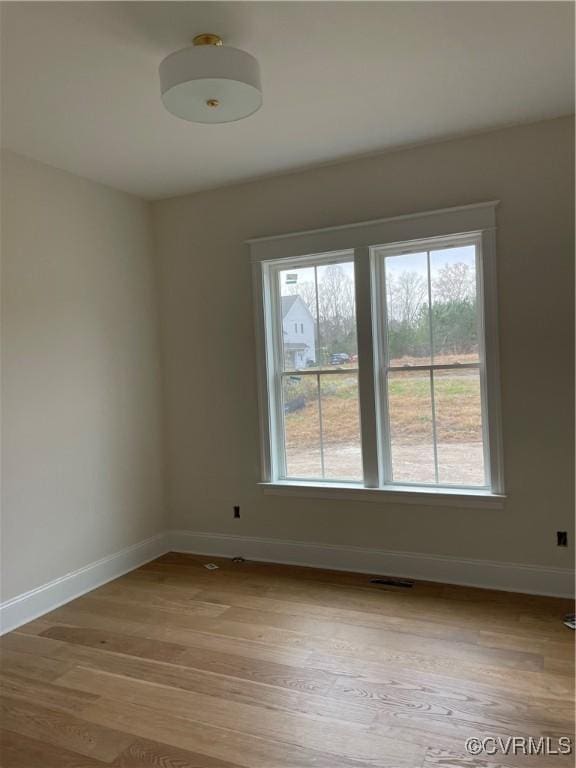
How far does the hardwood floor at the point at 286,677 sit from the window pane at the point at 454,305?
4.86ft

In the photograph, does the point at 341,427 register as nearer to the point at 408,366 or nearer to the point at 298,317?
the point at 408,366

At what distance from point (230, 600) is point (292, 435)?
3.99 feet

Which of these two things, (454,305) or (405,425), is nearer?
(454,305)

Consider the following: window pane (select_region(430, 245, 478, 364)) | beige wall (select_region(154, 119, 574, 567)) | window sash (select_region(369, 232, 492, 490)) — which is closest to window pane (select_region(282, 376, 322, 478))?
beige wall (select_region(154, 119, 574, 567))

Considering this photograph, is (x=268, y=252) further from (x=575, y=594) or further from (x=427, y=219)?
(x=575, y=594)

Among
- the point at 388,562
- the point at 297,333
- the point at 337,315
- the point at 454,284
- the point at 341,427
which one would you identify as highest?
the point at 454,284

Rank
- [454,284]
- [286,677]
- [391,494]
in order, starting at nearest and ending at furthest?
[286,677] < [454,284] < [391,494]

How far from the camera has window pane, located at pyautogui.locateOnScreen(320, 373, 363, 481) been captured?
3830 mm

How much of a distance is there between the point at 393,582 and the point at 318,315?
1848 millimetres

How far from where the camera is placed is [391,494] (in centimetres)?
364

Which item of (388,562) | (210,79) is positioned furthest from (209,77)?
(388,562)

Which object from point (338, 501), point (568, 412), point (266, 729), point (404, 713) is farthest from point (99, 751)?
point (568, 412)

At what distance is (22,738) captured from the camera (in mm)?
2219

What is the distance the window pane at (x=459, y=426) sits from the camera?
3492mm
